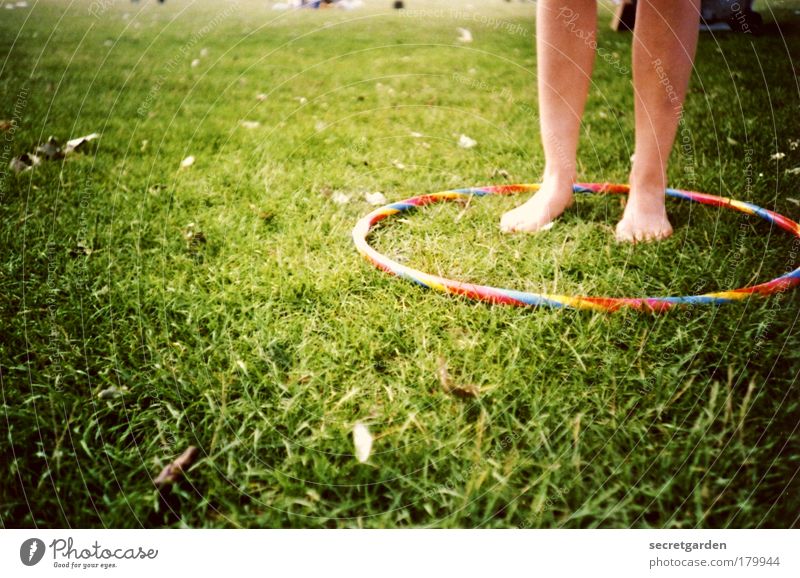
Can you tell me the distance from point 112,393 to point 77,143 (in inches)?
41.5

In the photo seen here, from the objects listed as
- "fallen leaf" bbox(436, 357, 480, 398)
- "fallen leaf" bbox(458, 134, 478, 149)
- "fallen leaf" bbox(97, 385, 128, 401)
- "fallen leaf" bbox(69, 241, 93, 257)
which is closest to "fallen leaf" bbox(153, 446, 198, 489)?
"fallen leaf" bbox(97, 385, 128, 401)

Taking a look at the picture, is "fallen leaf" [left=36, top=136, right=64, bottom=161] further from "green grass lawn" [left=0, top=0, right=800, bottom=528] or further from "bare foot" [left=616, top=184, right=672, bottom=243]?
"bare foot" [left=616, top=184, right=672, bottom=243]

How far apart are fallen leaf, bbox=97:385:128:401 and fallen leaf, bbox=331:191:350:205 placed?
73 cm

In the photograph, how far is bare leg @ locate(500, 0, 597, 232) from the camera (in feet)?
4.20

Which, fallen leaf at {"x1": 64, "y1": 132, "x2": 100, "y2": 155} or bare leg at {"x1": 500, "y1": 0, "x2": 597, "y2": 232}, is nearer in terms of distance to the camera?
bare leg at {"x1": 500, "y1": 0, "x2": 597, "y2": 232}

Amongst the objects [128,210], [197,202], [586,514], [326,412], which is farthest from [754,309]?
[128,210]

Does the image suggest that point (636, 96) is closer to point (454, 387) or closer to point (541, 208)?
point (541, 208)

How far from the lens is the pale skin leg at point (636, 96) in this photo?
3.90 feet

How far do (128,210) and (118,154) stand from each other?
0.39 m

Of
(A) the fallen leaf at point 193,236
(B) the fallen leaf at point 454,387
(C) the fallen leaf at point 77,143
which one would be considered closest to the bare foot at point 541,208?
(B) the fallen leaf at point 454,387

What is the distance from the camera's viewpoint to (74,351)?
901mm

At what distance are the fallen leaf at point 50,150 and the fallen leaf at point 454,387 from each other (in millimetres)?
1270

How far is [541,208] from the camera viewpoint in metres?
1.34
